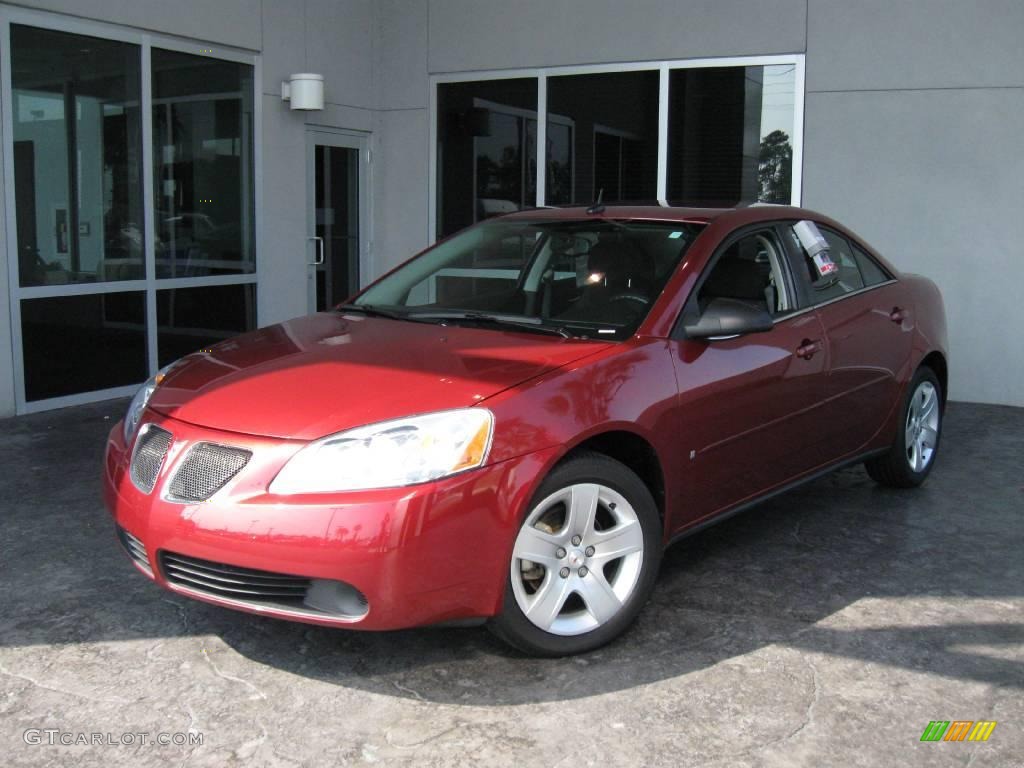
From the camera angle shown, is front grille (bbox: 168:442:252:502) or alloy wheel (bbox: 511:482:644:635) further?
alloy wheel (bbox: 511:482:644:635)

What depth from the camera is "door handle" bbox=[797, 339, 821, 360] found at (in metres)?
4.61

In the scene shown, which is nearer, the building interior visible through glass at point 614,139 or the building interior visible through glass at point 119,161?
the building interior visible through glass at point 119,161

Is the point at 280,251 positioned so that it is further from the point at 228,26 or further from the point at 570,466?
the point at 570,466

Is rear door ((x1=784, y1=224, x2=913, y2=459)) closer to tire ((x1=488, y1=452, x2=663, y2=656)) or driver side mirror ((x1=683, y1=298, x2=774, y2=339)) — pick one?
driver side mirror ((x1=683, y1=298, x2=774, y2=339))

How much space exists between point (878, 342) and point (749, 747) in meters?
2.72

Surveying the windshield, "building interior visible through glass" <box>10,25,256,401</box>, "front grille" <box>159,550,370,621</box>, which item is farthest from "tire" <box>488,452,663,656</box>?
"building interior visible through glass" <box>10,25,256,401</box>

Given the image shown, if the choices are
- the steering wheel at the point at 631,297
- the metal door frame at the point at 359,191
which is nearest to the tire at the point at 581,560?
the steering wheel at the point at 631,297

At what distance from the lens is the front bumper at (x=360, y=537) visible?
3123mm

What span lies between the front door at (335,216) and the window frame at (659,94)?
27.7 inches

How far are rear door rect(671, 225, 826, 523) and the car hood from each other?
0.48 meters

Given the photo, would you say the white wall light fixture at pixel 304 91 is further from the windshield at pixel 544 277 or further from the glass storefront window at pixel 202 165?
the windshield at pixel 544 277

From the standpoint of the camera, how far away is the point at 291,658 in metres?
3.64

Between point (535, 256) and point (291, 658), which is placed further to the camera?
point (535, 256)

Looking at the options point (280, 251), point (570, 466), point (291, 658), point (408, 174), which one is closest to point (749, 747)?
point (570, 466)
